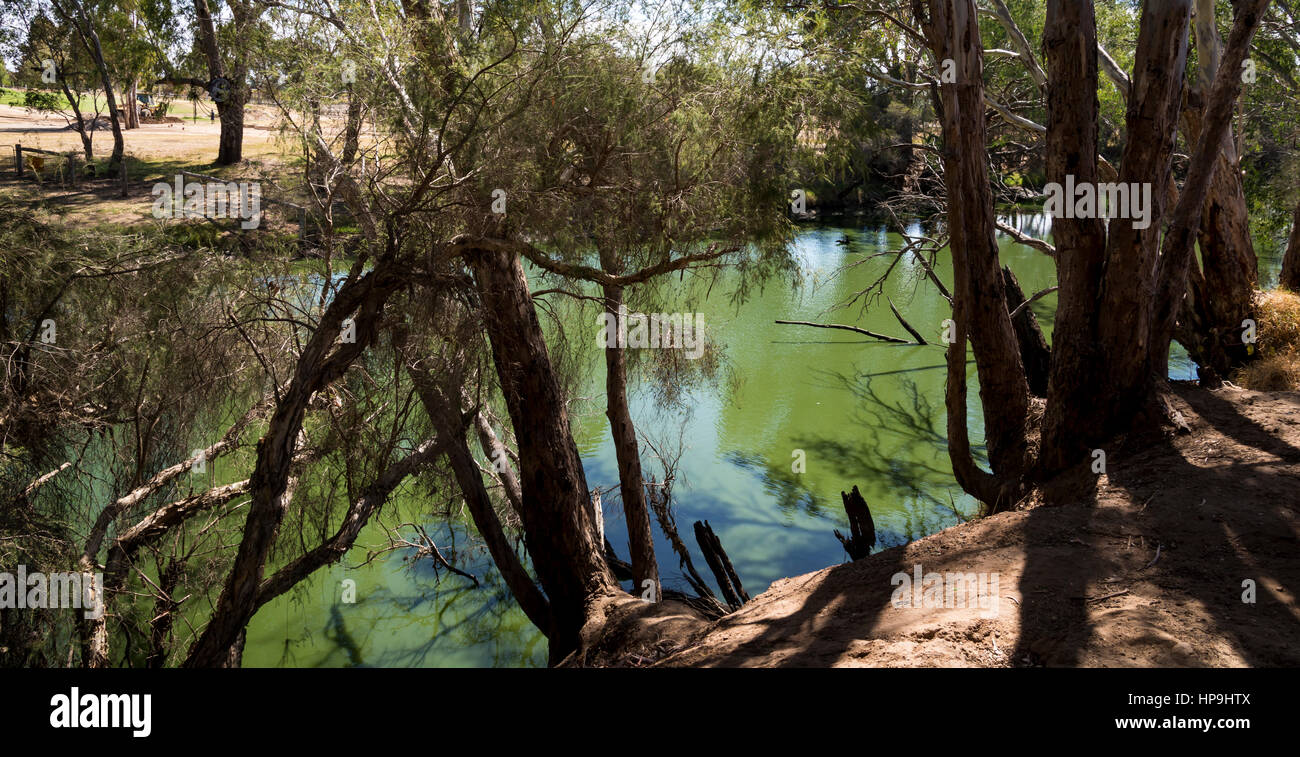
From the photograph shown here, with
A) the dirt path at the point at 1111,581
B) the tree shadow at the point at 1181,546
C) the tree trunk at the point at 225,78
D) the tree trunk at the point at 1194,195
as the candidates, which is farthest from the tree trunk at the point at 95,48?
the tree shadow at the point at 1181,546

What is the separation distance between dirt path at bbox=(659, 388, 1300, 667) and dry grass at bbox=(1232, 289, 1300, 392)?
2006 mm

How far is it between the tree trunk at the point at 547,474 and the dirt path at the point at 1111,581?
5.72 ft

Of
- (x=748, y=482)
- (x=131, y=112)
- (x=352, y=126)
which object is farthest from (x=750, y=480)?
(x=131, y=112)

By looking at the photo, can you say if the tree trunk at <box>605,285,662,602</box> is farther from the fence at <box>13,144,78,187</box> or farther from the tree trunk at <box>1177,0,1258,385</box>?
the fence at <box>13,144,78,187</box>

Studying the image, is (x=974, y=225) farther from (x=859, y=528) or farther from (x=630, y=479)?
(x=630, y=479)

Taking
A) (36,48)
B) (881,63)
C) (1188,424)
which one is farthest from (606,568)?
(36,48)

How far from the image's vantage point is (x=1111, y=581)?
358cm

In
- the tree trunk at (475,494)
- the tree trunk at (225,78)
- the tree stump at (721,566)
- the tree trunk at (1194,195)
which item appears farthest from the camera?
the tree stump at (721,566)

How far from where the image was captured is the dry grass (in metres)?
6.86

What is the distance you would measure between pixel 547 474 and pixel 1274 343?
6.25 metres

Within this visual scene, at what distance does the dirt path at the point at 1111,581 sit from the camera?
10.2ft

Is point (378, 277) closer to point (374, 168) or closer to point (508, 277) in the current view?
point (374, 168)

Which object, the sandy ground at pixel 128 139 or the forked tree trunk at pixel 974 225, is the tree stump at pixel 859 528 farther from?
the sandy ground at pixel 128 139

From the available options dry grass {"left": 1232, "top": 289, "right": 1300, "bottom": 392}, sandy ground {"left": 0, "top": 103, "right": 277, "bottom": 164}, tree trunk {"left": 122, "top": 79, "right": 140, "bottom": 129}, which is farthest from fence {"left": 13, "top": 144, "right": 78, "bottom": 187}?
dry grass {"left": 1232, "top": 289, "right": 1300, "bottom": 392}
